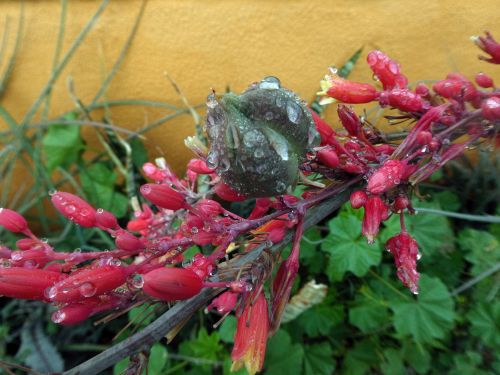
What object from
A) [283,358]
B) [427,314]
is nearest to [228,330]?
[283,358]

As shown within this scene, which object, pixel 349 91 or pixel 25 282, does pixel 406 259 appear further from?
pixel 25 282

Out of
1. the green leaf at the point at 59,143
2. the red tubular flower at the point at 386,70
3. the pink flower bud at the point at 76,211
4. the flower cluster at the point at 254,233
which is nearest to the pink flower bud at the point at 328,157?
the flower cluster at the point at 254,233

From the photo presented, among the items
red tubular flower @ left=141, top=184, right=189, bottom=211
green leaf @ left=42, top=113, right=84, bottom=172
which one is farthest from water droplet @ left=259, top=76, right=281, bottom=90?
green leaf @ left=42, top=113, right=84, bottom=172

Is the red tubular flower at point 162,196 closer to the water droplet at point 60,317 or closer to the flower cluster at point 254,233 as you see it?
the flower cluster at point 254,233

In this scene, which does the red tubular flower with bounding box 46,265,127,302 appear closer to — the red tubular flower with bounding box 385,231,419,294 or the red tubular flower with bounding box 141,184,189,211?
the red tubular flower with bounding box 141,184,189,211

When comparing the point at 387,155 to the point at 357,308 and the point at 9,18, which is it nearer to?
the point at 357,308

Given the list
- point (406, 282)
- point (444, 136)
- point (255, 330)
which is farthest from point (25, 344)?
point (444, 136)
